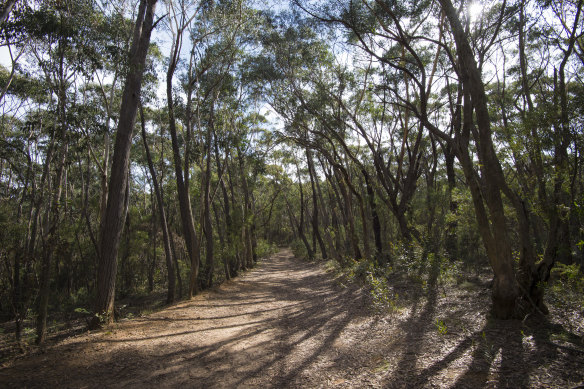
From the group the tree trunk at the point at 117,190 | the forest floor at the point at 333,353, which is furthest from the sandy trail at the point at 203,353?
the tree trunk at the point at 117,190

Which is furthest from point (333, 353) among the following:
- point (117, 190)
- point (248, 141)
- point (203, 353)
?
point (248, 141)

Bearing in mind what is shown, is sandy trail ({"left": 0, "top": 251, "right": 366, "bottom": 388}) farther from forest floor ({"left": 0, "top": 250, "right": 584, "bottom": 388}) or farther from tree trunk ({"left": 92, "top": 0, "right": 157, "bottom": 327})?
tree trunk ({"left": 92, "top": 0, "right": 157, "bottom": 327})

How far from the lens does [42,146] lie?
548 inches

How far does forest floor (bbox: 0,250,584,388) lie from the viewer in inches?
131

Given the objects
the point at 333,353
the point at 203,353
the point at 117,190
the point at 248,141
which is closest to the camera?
the point at 333,353

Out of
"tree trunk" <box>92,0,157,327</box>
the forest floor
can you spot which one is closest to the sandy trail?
the forest floor

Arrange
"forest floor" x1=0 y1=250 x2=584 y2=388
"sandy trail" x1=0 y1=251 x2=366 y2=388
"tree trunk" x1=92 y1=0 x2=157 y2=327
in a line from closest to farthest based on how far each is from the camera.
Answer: "forest floor" x1=0 y1=250 x2=584 y2=388, "sandy trail" x1=0 y1=251 x2=366 y2=388, "tree trunk" x1=92 y1=0 x2=157 y2=327

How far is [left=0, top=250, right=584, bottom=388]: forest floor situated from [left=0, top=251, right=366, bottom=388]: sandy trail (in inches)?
0.5

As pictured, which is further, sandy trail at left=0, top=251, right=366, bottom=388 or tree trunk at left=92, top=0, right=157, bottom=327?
tree trunk at left=92, top=0, right=157, bottom=327

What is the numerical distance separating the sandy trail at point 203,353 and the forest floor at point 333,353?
0.01 meters

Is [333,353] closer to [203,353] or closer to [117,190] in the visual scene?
[203,353]

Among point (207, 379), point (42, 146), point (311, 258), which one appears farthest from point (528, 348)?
point (311, 258)

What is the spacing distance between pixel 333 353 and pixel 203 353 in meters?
1.94

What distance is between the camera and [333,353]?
437 cm
